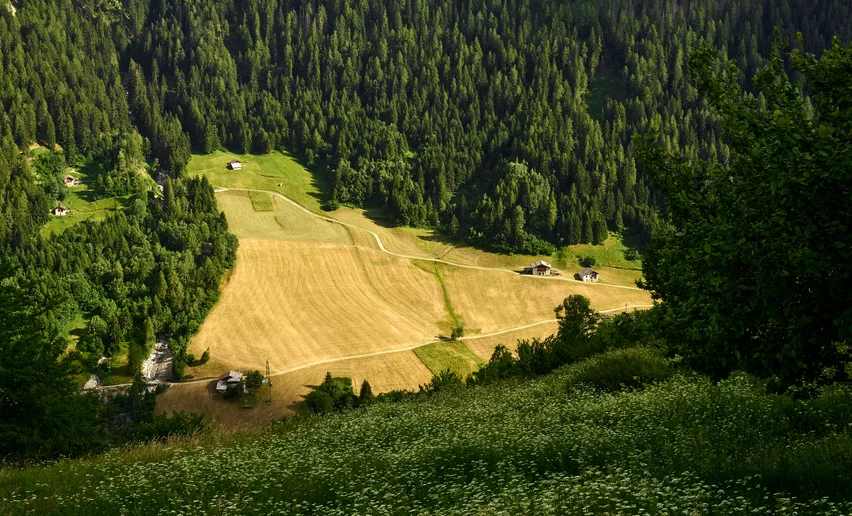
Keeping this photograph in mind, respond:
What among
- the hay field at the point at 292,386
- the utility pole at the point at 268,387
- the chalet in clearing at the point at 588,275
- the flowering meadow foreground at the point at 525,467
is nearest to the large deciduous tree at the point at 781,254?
the flowering meadow foreground at the point at 525,467

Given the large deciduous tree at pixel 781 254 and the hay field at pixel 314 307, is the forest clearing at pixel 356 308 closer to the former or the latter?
the hay field at pixel 314 307

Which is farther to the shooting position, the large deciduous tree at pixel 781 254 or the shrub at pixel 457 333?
the shrub at pixel 457 333

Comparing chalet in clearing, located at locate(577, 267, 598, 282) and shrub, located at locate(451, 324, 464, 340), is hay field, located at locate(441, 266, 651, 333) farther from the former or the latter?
shrub, located at locate(451, 324, 464, 340)

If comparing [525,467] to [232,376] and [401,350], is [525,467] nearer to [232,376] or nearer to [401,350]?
[232,376]

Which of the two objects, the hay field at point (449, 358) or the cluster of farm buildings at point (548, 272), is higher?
the cluster of farm buildings at point (548, 272)

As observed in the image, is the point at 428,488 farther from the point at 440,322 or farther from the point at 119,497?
the point at 440,322

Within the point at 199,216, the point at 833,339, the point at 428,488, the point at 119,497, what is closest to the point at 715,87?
the point at 833,339
